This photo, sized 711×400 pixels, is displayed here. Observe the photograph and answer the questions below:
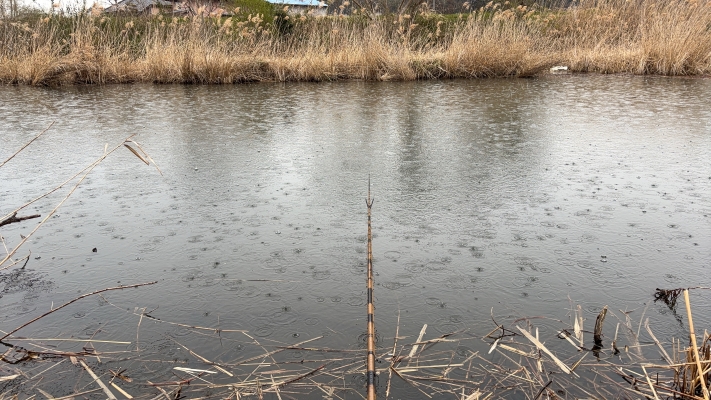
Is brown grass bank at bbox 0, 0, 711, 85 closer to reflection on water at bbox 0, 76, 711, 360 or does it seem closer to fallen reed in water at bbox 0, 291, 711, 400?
reflection on water at bbox 0, 76, 711, 360

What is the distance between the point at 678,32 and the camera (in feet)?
31.5

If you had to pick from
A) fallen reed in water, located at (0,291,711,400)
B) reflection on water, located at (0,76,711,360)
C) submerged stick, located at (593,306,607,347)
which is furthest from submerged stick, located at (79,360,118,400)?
submerged stick, located at (593,306,607,347)

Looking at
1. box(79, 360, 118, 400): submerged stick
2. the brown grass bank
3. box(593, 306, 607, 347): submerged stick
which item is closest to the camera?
box(79, 360, 118, 400): submerged stick

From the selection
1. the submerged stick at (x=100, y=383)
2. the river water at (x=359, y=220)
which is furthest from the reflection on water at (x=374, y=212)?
the submerged stick at (x=100, y=383)

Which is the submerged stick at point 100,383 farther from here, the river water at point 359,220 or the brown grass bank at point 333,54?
the brown grass bank at point 333,54

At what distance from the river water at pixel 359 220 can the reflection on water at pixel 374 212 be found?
0.01m

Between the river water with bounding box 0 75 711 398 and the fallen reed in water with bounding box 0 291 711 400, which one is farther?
the river water with bounding box 0 75 711 398

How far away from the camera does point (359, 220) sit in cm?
304

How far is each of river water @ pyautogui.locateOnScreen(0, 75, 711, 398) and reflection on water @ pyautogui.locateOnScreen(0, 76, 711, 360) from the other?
1 cm

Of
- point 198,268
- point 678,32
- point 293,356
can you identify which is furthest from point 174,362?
point 678,32

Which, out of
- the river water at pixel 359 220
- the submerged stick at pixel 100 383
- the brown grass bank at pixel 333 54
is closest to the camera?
the submerged stick at pixel 100 383

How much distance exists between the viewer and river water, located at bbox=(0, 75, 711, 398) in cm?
211

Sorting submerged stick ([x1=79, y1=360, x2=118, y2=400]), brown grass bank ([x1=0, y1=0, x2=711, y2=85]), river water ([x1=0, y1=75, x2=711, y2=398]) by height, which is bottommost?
submerged stick ([x1=79, y1=360, x2=118, y2=400])

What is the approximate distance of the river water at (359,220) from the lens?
2.11m
